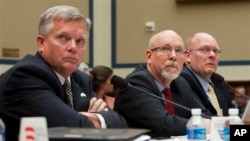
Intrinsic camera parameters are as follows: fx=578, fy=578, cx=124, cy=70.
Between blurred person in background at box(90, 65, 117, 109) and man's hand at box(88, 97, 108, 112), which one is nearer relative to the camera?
man's hand at box(88, 97, 108, 112)

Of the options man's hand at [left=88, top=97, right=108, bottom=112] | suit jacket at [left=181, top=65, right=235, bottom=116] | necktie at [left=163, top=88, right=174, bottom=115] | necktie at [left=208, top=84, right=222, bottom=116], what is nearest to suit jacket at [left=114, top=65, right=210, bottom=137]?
necktie at [left=163, top=88, right=174, bottom=115]

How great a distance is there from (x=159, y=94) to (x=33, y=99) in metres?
1.07

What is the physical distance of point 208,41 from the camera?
4.30 m

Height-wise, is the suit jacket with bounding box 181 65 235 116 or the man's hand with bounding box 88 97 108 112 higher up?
the man's hand with bounding box 88 97 108 112

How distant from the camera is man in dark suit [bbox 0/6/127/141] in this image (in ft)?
7.81

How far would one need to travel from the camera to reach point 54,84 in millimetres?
2494

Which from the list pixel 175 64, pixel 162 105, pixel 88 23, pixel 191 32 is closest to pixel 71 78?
pixel 88 23

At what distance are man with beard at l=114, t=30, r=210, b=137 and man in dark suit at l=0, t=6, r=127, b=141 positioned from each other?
0.42 metres

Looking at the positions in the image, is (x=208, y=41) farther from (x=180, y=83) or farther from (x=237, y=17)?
(x=237, y=17)

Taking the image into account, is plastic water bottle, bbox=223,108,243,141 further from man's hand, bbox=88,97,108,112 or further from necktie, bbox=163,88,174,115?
necktie, bbox=163,88,174,115

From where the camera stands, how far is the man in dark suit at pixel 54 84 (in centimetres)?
238

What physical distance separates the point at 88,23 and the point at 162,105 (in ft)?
2.57

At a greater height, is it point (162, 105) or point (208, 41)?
point (208, 41)

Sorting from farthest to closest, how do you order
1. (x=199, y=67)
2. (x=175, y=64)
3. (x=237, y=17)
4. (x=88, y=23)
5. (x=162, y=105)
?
1. (x=237, y=17)
2. (x=199, y=67)
3. (x=175, y=64)
4. (x=162, y=105)
5. (x=88, y=23)
